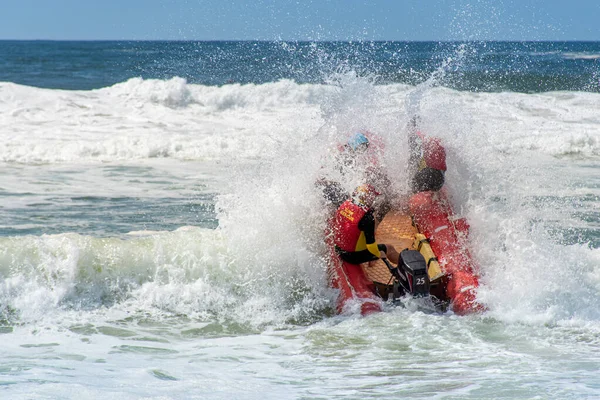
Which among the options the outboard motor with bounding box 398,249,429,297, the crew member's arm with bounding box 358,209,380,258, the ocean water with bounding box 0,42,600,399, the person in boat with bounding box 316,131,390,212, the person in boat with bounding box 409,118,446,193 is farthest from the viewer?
the person in boat with bounding box 409,118,446,193

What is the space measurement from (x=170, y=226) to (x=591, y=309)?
431 centimetres

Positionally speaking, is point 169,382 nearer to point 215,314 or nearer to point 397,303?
point 215,314

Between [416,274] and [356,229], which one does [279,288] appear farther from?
[416,274]

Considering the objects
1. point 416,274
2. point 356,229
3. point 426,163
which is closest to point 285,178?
point 356,229

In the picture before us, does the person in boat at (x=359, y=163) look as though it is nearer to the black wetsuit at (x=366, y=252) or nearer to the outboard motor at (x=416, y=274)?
the black wetsuit at (x=366, y=252)

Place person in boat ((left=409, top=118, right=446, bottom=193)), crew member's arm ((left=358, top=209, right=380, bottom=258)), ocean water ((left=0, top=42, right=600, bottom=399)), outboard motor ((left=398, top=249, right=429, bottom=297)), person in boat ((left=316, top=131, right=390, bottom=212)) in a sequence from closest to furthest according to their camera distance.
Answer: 1. ocean water ((left=0, top=42, right=600, bottom=399))
2. outboard motor ((left=398, top=249, right=429, bottom=297))
3. crew member's arm ((left=358, top=209, right=380, bottom=258))
4. person in boat ((left=316, top=131, right=390, bottom=212))
5. person in boat ((left=409, top=118, right=446, bottom=193))

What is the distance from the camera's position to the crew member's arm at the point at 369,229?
18.6 ft

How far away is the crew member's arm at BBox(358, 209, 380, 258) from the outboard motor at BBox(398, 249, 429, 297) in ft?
1.18

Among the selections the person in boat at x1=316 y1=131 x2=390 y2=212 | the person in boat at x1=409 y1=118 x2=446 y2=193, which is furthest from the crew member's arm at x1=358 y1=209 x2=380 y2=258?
the person in boat at x1=409 y1=118 x2=446 y2=193

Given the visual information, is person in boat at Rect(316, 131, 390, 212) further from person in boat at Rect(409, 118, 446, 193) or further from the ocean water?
person in boat at Rect(409, 118, 446, 193)

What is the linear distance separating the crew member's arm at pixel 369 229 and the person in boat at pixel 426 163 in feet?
3.15

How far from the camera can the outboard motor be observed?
17.6 ft

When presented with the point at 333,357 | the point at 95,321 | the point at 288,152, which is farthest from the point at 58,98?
the point at 333,357

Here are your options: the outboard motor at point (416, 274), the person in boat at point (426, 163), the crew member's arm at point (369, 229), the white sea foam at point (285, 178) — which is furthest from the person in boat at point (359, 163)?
the outboard motor at point (416, 274)
